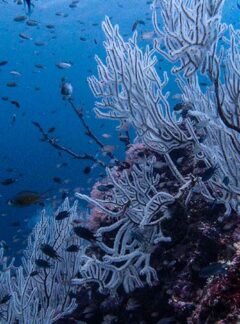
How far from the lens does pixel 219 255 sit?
12.8 ft

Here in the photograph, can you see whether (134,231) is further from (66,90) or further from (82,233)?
(66,90)

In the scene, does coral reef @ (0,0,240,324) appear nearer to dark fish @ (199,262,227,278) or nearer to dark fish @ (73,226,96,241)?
dark fish @ (73,226,96,241)

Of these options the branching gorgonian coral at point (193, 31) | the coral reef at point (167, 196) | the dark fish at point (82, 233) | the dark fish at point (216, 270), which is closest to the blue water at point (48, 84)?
the coral reef at point (167, 196)

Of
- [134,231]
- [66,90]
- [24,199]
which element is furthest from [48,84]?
[134,231]

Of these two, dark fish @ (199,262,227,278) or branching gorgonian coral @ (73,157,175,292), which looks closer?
dark fish @ (199,262,227,278)

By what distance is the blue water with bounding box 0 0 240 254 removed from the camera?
32.8 metres

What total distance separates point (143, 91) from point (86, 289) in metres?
3.12

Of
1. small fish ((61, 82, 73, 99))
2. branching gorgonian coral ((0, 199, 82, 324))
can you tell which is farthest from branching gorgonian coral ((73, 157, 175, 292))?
small fish ((61, 82, 73, 99))

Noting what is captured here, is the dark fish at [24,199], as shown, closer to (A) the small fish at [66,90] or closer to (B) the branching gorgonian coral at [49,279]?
(B) the branching gorgonian coral at [49,279]

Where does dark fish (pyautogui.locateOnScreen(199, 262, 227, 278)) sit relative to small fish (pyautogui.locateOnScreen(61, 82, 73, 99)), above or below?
above

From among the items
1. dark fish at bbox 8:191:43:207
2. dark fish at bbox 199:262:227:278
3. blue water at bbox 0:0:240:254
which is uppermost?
dark fish at bbox 199:262:227:278

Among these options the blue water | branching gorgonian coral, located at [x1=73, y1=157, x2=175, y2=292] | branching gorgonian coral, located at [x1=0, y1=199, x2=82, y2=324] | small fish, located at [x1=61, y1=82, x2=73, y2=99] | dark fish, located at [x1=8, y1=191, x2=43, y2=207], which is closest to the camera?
branching gorgonian coral, located at [x1=73, y1=157, x2=175, y2=292]

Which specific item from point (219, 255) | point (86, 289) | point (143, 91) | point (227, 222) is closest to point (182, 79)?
point (143, 91)

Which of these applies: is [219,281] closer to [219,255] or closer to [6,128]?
[219,255]
